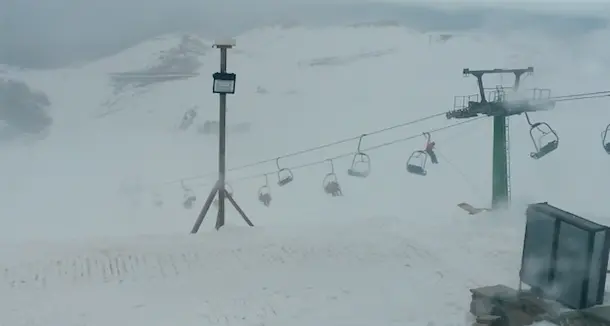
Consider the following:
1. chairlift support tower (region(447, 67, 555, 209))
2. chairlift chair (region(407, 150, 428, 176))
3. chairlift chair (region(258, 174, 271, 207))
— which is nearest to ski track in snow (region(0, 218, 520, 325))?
chairlift support tower (region(447, 67, 555, 209))

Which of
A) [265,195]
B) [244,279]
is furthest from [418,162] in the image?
[244,279]

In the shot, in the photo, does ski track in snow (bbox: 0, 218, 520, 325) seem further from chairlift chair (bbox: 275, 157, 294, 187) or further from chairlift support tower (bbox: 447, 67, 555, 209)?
chairlift chair (bbox: 275, 157, 294, 187)

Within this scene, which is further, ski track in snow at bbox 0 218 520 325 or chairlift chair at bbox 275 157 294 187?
chairlift chair at bbox 275 157 294 187

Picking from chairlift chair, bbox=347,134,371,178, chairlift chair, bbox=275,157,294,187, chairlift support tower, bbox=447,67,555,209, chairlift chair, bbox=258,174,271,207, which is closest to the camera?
chairlift support tower, bbox=447,67,555,209

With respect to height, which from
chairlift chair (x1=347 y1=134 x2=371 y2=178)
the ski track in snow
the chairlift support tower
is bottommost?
the ski track in snow

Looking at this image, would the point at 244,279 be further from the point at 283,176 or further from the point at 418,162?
the point at 283,176

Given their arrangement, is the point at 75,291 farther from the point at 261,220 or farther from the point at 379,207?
the point at 379,207
